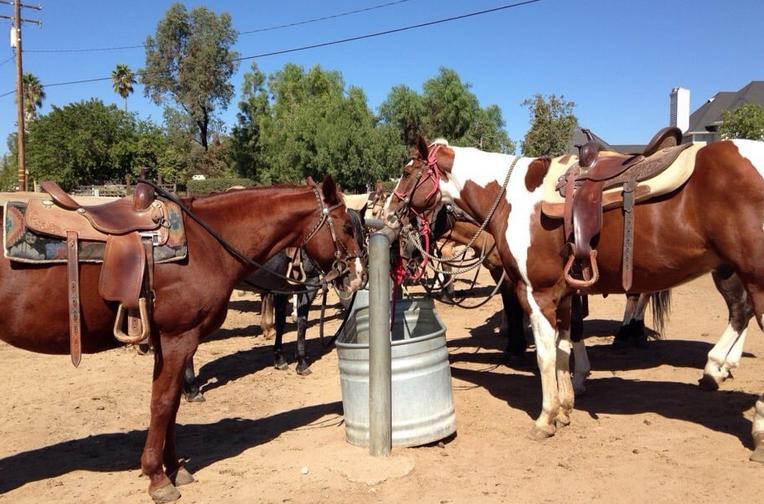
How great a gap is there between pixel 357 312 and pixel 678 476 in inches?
114

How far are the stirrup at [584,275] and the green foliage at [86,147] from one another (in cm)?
3828

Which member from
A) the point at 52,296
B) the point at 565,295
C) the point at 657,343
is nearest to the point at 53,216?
the point at 52,296

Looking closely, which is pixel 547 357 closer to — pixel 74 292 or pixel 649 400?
pixel 649 400

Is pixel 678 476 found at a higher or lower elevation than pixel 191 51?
lower

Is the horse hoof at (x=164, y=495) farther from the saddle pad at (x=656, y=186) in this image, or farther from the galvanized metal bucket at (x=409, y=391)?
the saddle pad at (x=656, y=186)

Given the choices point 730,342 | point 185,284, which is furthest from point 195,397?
point 730,342

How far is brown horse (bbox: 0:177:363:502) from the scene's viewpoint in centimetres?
351

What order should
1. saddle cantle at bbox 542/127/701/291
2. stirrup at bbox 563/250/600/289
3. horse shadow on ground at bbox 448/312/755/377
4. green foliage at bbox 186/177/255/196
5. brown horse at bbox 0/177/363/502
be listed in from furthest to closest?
green foliage at bbox 186/177/255/196 → horse shadow on ground at bbox 448/312/755/377 → stirrup at bbox 563/250/600/289 → saddle cantle at bbox 542/127/701/291 → brown horse at bbox 0/177/363/502

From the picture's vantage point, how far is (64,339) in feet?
11.9

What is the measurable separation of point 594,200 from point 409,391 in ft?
6.57

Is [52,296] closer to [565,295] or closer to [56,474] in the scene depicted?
[56,474]

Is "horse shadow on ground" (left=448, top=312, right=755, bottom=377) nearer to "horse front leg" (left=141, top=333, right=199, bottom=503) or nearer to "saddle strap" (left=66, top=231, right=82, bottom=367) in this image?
"horse front leg" (left=141, top=333, right=199, bottom=503)

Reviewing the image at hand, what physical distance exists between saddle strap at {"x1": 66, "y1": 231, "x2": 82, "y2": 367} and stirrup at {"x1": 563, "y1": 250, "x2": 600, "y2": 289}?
11.2 feet

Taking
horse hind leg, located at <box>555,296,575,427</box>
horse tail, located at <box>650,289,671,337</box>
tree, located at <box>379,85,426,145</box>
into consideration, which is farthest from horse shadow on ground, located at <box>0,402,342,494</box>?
tree, located at <box>379,85,426,145</box>
